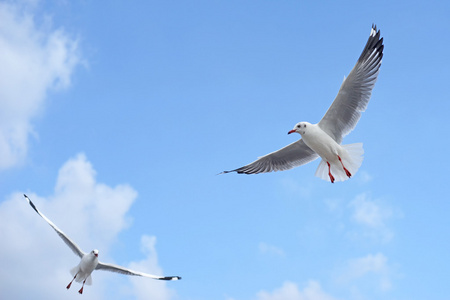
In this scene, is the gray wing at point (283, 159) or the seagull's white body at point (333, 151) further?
the gray wing at point (283, 159)

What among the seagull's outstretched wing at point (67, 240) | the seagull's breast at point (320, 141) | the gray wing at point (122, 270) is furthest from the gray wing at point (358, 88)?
the seagull's outstretched wing at point (67, 240)

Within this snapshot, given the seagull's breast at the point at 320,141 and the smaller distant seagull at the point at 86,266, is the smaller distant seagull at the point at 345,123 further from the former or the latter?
the smaller distant seagull at the point at 86,266

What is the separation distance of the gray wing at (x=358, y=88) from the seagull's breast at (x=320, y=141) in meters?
0.32

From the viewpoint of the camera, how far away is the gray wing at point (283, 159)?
9.57m

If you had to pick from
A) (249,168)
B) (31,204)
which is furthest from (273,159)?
(31,204)

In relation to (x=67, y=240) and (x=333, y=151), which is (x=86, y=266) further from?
(x=333, y=151)

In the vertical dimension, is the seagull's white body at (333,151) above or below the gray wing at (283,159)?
below

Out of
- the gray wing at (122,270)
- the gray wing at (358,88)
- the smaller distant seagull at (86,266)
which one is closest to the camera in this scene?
the gray wing at (358,88)

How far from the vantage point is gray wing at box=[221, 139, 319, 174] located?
9.57 metres

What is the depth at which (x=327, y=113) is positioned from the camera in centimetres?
868

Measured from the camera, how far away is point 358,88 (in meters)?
8.50

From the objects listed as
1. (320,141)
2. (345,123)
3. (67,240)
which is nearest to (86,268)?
(67,240)

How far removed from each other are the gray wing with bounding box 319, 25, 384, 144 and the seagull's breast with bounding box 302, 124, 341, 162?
317mm

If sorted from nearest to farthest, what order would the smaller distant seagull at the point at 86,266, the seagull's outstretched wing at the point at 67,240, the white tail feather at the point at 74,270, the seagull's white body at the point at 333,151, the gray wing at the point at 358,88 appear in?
the gray wing at the point at 358,88 → the seagull's white body at the point at 333,151 → the smaller distant seagull at the point at 86,266 → the seagull's outstretched wing at the point at 67,240 → the white tail feather at the point at 74,270
